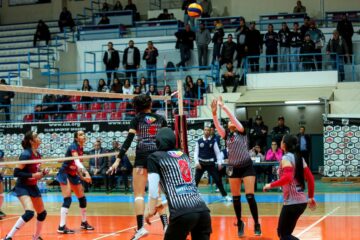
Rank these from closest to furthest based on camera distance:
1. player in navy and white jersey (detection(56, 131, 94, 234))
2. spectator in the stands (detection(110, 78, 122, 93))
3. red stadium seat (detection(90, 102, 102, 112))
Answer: player in navy and white jersey (detection(56, 131, 94, 234)), red stadium seat (detection(90, 102, 102, 112)), spectator in the stands (detection(110, 78, 122, 93))

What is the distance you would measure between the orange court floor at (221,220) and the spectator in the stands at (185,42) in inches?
385

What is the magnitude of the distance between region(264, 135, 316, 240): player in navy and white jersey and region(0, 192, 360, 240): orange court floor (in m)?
2.98

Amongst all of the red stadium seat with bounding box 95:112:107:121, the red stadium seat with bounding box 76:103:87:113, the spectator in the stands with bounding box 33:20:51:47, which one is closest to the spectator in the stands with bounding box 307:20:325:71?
the red stadium seat with bounding box 95:112:107:121

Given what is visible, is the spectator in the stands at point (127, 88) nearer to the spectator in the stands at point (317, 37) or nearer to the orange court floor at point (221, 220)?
the orange court floor at point (221, 220)

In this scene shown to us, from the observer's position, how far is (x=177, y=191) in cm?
761

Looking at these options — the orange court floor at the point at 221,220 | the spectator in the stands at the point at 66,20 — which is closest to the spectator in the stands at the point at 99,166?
the orange court floor at the point at 221,220

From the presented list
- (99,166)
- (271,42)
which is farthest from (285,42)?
(99,166)

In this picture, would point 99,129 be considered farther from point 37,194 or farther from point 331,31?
point 37,194

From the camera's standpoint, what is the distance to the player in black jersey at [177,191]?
7473 millimetres

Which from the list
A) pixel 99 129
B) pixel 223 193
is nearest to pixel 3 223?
pixel 223 193

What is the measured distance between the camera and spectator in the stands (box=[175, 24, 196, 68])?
29.9 m

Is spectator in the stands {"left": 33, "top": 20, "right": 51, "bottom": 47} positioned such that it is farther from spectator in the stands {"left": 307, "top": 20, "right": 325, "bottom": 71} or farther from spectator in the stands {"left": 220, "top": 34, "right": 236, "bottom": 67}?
spectator in the stands {"left": 307, "top": 20, "right": 325, "bottom": 71}

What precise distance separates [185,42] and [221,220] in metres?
15.5

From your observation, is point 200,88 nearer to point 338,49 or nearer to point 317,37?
point 317,37
